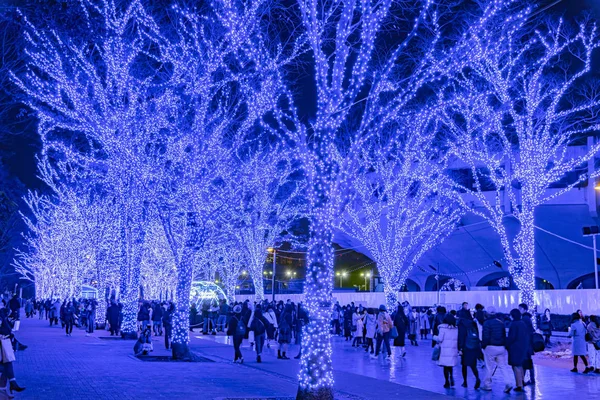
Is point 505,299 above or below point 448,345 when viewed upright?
above

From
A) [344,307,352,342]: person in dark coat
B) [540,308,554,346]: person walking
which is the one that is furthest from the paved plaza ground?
[344,307,352,342]: person in dark coat

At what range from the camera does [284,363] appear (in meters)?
19.7

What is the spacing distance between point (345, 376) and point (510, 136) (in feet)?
93.4

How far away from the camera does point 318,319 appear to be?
11133 millimetres

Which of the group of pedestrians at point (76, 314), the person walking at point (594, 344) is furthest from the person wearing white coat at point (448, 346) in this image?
the group of pedestrians at point (76, 314)

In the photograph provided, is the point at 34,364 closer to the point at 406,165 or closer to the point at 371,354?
the point at 371,354

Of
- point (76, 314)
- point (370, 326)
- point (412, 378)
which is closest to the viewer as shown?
point (412, 378)

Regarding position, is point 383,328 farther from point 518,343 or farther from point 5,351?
point 5,351

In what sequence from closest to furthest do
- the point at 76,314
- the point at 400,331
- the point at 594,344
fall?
1. the point at 594,344
2. the point at 400,331
3. the point at 76,314

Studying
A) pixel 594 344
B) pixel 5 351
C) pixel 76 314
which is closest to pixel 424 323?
pixel 594 344

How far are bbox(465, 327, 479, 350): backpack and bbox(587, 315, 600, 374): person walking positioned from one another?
4.57m

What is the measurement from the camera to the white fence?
28453 mm

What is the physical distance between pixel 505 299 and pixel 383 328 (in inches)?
548

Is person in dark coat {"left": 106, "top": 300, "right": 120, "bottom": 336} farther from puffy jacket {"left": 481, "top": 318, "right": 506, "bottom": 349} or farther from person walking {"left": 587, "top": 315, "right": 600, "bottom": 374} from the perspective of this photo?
puffy jacket {"left": 481, "top": 318, "right": 506, "bottom": 349}
